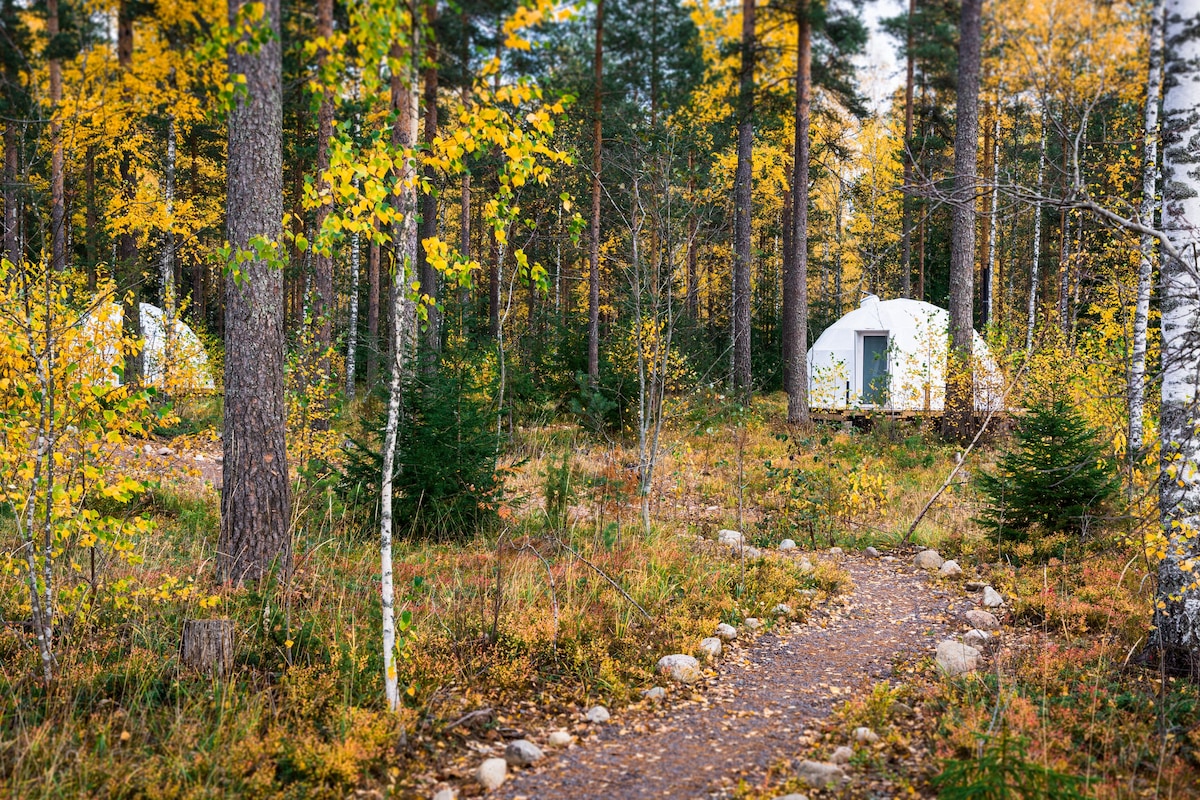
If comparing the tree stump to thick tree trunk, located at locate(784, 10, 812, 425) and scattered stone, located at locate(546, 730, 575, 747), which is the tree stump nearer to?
scattered stone, located at locate(546, 730, 575, 747)

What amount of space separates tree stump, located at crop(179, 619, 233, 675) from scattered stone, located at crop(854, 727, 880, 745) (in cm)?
333

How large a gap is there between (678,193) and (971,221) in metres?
6.73

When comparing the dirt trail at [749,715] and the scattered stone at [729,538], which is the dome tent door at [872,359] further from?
the dirt trail at [749,715]

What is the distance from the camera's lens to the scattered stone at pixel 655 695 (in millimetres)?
4219

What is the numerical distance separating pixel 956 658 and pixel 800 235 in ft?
34.1

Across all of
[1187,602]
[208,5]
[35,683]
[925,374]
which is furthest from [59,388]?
[925,374]

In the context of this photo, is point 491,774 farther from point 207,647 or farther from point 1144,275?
point 1144,275

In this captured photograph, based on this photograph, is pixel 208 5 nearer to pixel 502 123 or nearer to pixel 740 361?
pixel 502 123

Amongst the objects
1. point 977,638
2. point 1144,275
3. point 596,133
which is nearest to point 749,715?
point 977,638

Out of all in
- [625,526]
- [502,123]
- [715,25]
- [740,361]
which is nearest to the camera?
[502,123]

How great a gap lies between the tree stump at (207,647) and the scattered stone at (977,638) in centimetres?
471

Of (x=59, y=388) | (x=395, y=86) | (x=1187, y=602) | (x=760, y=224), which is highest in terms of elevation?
(x=760, y=224)

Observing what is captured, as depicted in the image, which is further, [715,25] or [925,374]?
[715,25]

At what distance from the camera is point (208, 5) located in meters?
6.15
